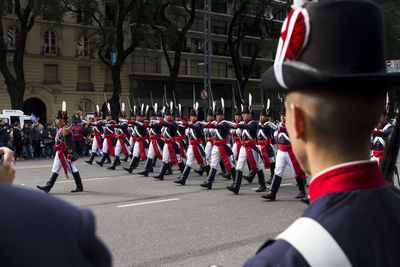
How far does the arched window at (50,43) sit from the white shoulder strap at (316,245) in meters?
39.7

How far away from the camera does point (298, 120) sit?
149 cm

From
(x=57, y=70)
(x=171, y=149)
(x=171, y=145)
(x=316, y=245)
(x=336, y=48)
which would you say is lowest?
(x=171, y=149)

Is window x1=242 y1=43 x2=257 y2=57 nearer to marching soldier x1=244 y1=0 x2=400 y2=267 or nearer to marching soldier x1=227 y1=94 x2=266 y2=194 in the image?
marching soldier x1=227 y1=94 x2=266 y2=194

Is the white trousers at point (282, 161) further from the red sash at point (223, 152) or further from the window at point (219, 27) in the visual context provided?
the window at point (219, 27)

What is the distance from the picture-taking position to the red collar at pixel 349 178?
1.40m

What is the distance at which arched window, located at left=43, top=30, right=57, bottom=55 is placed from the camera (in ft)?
126

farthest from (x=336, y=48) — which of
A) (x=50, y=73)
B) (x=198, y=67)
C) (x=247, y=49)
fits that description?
(x=247, y=49)

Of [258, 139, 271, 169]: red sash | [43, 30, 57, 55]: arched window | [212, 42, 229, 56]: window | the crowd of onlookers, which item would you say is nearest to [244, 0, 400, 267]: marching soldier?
[258, 139, 271, 169]: red sash

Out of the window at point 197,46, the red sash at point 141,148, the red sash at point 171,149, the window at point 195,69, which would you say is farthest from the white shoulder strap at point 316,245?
the window at point 197,46

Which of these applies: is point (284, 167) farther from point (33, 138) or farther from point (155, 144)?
point (33, 138)

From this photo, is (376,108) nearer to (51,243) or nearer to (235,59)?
(51,243)

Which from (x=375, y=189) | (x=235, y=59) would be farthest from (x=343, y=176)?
(x=235, y=59)

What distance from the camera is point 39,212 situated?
92 centimetres

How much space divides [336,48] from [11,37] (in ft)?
129
